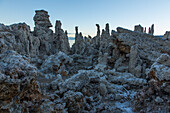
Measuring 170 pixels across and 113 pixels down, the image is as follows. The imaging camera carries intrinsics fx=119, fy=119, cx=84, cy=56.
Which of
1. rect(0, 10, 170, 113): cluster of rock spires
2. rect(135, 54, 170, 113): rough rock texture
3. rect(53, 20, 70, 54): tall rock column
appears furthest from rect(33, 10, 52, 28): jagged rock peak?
rect(135, 54, 170, 113): rough rock texture

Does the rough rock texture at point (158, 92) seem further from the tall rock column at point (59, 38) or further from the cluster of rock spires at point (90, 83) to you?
the tall rock column at point (59, 38)

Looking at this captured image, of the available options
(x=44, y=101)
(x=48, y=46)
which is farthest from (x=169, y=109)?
(x=48, y=46)

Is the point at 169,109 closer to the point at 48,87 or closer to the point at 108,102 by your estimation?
the point at 108,102

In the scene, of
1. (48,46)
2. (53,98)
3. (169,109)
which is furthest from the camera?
(48,46)

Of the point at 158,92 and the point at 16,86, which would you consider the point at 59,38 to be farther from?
the point at 16,86

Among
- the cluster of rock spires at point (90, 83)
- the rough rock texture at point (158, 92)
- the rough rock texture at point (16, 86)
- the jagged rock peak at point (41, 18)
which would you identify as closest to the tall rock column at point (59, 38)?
the jagged rock peak at point (41, 18)

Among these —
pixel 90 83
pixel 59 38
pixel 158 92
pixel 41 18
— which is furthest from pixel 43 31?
pixel 158 92

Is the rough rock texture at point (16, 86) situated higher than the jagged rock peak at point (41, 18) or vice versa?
the jagged rock peak at point (41, 18)

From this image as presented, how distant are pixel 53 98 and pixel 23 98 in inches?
77.7

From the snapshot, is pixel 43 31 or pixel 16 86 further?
pixel 43 31

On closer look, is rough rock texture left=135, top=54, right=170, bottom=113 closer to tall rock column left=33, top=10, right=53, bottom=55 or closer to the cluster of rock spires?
the cluster of rock spires

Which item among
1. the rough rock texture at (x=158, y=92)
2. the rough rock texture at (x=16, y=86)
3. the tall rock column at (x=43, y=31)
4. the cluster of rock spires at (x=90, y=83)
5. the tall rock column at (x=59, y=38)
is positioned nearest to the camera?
the rough rock texture at (x=16, y=86)

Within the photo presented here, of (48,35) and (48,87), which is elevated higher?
(48,35)

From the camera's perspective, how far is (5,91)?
11.3 ft
